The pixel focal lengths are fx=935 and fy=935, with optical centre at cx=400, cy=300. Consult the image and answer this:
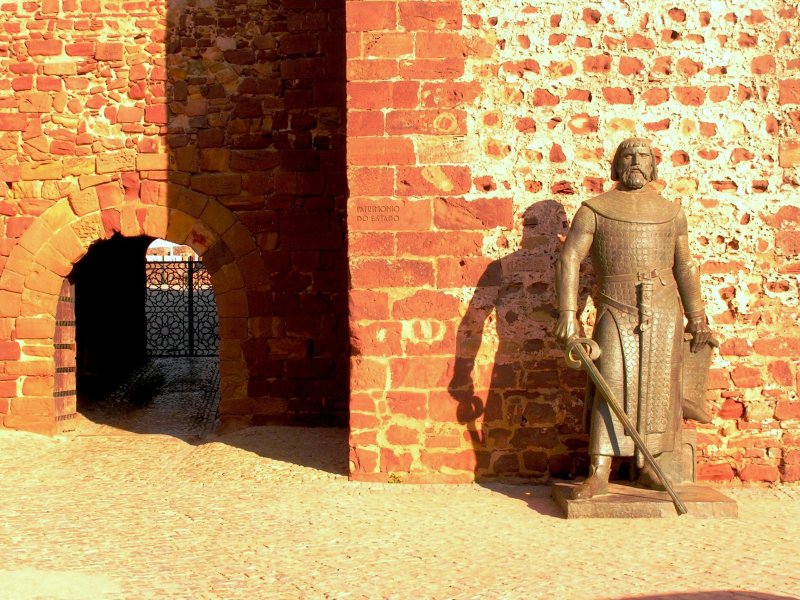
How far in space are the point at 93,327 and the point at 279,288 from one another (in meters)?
3.39

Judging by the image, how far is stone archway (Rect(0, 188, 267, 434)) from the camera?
7.95 metres

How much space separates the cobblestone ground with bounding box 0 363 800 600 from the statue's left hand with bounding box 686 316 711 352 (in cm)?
97

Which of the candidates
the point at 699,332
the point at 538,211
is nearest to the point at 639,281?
the point at 699,332

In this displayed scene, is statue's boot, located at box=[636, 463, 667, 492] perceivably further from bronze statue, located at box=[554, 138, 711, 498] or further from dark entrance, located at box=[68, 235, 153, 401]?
dark entrance, located at box=[68, 235, 153, 401]

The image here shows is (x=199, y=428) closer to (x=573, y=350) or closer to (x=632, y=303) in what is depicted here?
(x=573, y=350)

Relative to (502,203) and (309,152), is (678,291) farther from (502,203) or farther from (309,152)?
(309,152)

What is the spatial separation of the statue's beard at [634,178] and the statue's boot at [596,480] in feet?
4.95

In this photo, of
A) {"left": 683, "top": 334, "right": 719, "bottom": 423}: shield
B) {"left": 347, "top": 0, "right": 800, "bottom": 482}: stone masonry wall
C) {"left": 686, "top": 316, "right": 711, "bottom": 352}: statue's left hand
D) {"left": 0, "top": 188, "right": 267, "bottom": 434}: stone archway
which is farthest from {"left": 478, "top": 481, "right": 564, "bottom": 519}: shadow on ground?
{"left": 0, "top": 188, "right": 267, "bottom": 434}: stone archway

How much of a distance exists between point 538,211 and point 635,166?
90 centimetres

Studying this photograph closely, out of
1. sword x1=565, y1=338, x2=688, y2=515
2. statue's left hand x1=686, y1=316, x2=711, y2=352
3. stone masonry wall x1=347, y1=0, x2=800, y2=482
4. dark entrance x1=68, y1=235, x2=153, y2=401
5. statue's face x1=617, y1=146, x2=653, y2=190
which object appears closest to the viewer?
sword x1=565, y1=338, x2=688, y2=515

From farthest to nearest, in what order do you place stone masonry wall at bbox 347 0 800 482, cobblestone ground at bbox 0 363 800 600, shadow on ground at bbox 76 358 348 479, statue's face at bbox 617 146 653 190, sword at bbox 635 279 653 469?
1. shadow on ground at bbox 76 358 348 479
2. stone masonry wall at bbox 347 0 800 482
3. statue's face at bbox 617 146 653 190
4. sword at bbox 635 279 653 469
5. cobblestone ground at bbox 0 363 800 600

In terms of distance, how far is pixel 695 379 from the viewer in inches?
215

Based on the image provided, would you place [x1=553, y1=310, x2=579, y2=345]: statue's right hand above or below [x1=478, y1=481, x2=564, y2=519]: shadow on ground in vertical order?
above

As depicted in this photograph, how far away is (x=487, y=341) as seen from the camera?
235 inches
